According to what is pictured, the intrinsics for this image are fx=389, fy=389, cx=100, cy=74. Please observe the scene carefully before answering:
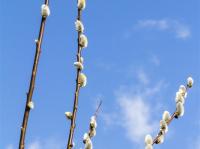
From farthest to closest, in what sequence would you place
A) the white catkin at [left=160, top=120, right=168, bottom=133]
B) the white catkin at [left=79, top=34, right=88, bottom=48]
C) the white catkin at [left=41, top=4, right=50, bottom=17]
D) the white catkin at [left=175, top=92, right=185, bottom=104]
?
the white catkin at [left=175, top=92, right=185, bottom=104] → the white catkin at [left=160, top=120, right=168, bottom=133] → the white catkin at [left=79, top=34, right=88, bottom=48] → the white catkin at [left=41, top=4, right=50, bottom=17]

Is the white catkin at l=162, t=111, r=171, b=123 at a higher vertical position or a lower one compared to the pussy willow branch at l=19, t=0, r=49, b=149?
higher

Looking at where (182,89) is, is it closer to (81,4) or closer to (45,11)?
(81,4)

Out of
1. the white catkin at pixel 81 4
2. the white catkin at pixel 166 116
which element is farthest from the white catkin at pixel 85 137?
the white catkin at pixel 81 4


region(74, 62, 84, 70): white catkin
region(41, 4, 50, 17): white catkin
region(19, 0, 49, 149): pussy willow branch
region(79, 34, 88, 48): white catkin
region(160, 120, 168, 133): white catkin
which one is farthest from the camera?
region(160, 120, 168, 133): white catkin

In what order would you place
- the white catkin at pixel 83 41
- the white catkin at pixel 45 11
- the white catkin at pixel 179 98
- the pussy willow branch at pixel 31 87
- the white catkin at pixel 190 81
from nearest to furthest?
the pussy willow branch at pixel 31 87
the white catkin at pixel 45 11
the white catkin at pixel 83 41
the white catkin at pixel 179 98
the white catkin at pixel 190 81

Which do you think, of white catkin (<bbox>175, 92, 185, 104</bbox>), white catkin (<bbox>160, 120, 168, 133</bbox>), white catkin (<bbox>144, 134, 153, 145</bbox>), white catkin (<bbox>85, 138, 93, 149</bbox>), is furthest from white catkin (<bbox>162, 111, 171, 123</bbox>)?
white catkin (<bbox>85, 138, 93, 149</bbox>)

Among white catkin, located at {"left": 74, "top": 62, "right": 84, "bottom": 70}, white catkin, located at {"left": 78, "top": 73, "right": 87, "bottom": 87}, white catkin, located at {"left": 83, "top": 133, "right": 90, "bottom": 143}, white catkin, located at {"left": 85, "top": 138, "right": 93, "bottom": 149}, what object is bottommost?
white catkin, located at {"left": 85, "top": 138, "right": 93, "bottom": 149}

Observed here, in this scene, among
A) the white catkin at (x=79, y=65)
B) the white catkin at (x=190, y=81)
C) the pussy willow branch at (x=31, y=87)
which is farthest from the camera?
the white catkin at (x=190, y=81)

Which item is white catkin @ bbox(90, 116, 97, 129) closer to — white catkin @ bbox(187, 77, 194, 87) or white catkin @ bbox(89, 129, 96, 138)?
white catkin @ bbox(89, 129, 96, 138)

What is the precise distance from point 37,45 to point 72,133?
0.37 metres

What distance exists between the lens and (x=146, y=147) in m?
1.83

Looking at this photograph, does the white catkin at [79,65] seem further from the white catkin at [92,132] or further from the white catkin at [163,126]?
the white catkin at [163,126]

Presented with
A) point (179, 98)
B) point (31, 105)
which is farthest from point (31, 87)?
point (179, 98)

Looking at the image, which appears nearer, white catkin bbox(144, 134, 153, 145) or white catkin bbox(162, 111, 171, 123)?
white catkin bbox(144, 134, 153, 145)
